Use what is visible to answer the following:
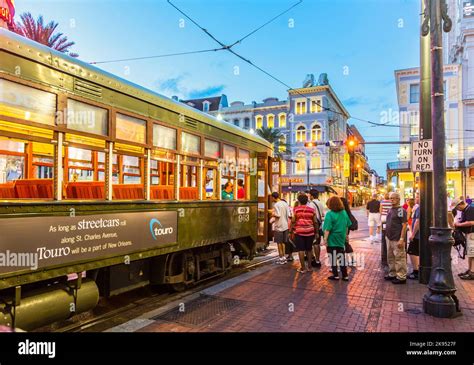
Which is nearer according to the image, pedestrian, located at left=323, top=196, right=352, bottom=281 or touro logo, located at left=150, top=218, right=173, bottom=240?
touro logo, located at left=150, top=218, right=173, bottom=240

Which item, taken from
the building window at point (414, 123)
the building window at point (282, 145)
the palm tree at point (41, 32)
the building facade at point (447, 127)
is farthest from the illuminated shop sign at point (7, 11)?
the building window at point (414, 123)

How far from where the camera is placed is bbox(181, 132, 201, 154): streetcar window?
22.0 ft

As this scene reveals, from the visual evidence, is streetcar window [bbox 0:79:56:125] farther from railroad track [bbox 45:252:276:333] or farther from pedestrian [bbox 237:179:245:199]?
pedestrian [bbox 237:179:245:199]

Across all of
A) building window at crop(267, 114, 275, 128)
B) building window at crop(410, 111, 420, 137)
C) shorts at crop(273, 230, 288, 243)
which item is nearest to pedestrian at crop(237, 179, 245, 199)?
shorts at crop(273, 230, 288, 243)

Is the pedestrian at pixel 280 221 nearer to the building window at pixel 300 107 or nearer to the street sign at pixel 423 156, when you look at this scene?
the street sign at pixel 423 156

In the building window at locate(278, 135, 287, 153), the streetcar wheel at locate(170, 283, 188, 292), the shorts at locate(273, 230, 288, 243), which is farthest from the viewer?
the building window at locate(278, 135, 287, 153)

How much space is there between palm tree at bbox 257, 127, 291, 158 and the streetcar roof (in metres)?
36.6

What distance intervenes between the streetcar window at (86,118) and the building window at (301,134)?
136 ft

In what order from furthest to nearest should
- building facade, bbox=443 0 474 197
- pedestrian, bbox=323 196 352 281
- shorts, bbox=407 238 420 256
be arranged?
building facade, bbox=443 0 474 197, shorts, bbox=407 238 420 256, pedestrian, bbox=323 196 352 281

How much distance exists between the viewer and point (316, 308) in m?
6.02

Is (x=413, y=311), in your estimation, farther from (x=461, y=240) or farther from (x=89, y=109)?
(x=89, y=109)

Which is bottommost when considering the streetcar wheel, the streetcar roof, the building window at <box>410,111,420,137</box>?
the streetcar wheel

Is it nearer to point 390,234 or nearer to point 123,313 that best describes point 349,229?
point 390,234
